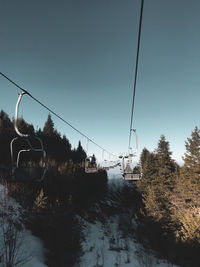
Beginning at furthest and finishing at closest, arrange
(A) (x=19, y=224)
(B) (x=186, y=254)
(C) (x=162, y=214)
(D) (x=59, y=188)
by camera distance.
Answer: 1. (C) (x=162, y=214)
2. (D) (x=59, y=188)
3. (B) (x=186, y=254)
4. (A) (x=19, y=224)

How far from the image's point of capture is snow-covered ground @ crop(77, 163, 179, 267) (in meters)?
11.2

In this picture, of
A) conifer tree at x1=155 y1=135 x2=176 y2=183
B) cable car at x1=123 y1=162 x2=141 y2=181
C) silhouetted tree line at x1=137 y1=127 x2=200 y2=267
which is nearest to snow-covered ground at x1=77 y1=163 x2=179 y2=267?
cable car at x1=123 y1=162 x2=141 y2=181

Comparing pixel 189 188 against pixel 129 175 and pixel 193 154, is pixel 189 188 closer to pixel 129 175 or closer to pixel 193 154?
pixel 193 154

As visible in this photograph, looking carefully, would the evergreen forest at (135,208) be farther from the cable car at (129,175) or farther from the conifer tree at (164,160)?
the cable car at (129,175)

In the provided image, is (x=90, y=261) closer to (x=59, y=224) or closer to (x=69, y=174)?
(x=59, y=224)

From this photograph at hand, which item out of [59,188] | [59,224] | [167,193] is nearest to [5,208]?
[59,224]

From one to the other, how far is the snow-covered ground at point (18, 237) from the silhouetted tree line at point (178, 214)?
13.6 m

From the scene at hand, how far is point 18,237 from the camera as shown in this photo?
832 centimetres

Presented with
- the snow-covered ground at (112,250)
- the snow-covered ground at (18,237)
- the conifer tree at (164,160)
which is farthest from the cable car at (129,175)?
the conifer tree at (164,160)

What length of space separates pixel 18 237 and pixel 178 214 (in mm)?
19609

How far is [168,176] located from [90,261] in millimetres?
18773

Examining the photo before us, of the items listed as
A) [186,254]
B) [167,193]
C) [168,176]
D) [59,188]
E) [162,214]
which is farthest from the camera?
[168,176]

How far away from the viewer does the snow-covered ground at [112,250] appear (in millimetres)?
11163

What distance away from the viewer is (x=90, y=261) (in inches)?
428
